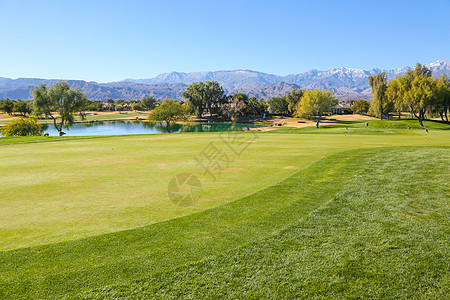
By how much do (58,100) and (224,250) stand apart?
245 feet

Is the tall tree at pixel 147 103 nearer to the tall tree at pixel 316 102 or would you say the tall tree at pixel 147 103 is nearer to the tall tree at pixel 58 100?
the tall tree at pixel 58 100

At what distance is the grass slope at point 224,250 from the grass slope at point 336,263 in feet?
0.08

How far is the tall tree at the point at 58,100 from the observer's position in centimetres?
6378

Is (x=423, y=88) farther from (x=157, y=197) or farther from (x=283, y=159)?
(x=157, y=197)

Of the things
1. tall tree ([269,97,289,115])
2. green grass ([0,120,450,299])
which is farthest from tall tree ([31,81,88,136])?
tall tree ([269,97,289,115])

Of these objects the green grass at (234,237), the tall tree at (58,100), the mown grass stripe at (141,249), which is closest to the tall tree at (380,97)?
the green grass at (234,237)

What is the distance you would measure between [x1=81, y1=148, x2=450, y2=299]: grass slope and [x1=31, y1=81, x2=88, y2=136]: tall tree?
68.6 m

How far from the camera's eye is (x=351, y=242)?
228 inches

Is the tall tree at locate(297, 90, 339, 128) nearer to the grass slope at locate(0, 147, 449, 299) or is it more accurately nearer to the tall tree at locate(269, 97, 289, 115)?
the tall tree at locate(269, 97, 289, 115)

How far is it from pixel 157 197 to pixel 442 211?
867 cm

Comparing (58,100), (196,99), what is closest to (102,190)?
(58,100)

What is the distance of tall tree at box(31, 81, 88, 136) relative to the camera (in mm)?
63781

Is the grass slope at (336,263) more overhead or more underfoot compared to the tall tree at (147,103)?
more underfoot

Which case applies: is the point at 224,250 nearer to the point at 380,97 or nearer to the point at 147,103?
the point at 380,97
